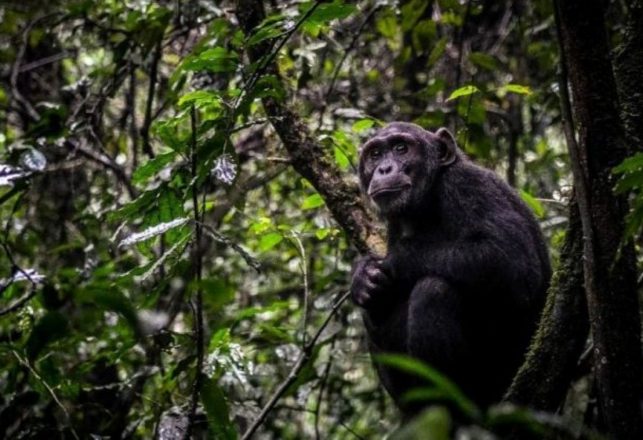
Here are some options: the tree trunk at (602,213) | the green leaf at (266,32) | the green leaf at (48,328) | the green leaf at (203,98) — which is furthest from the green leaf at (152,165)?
the tree trunk at (602,213)

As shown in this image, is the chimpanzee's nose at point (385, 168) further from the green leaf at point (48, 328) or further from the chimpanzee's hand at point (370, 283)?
the green leaf at point (48, 328)

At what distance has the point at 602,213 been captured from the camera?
112 inches

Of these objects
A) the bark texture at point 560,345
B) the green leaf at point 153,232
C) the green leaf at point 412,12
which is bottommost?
the bark texture at point 560,345

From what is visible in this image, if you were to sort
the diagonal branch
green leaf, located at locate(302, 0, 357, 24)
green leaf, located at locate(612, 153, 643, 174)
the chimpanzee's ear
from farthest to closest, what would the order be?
the chimpanzee's ear, the diagonal branch, green leaf, located at locate(302, 0, 357, 24), green leaf, located at locate(612, 153, 643, 174)

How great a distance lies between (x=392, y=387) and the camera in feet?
16.0

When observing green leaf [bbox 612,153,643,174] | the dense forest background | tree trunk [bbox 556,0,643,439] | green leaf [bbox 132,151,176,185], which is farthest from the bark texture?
green leaf [bbox 132,151,176,185]

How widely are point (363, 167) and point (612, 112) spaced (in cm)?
264

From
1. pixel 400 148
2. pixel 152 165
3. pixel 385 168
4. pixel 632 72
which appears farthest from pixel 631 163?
pixel 400 148

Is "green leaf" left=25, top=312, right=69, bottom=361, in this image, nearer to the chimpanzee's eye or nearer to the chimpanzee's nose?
the chimpanzee's nose

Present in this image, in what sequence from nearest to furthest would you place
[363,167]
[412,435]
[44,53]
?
[412,435] → [363,167] → [44,53]

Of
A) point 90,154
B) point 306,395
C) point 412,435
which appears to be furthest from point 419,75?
point 412,435

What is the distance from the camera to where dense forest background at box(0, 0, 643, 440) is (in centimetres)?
283

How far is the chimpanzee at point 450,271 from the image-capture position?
452cm

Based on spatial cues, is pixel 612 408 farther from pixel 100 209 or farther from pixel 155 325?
pixel 100 209
